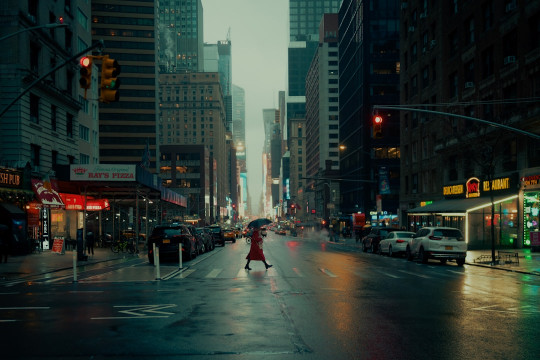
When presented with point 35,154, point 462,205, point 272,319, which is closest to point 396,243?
point 462,205

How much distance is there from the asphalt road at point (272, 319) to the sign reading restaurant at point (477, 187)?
767 inches

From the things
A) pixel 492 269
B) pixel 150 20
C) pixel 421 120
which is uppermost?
pixel 150 20

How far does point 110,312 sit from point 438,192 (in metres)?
42.6

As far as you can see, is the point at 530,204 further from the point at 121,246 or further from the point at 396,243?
the point at 121,246

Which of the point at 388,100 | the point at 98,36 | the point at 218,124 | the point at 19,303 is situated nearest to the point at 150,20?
the point at 98,36

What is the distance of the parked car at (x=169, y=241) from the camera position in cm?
2727

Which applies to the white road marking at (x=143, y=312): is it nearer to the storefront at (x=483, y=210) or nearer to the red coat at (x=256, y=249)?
the red coat at (x=256, y=249)

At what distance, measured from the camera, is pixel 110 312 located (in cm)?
1138

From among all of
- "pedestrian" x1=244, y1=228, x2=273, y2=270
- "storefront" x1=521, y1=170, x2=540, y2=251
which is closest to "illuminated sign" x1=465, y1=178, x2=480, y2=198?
"storefront" x1=521, y1=170, x2=540, y2=251

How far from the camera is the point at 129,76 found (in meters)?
121

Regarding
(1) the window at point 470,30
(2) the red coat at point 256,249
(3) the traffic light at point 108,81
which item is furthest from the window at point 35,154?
(1) the window at point 470,30

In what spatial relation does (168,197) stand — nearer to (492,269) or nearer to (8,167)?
(8,167)

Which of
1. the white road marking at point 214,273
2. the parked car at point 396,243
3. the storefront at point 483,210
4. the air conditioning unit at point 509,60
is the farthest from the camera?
the storefront at point 483,210

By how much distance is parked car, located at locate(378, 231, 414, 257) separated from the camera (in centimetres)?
3238
